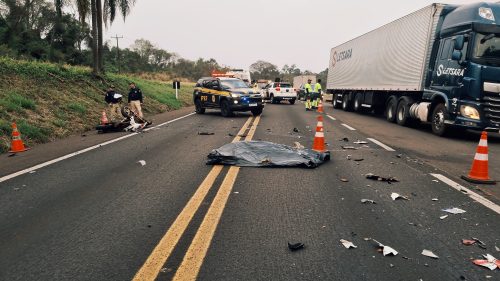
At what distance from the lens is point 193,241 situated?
12.2ft

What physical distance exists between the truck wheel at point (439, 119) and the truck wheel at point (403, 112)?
5.89ft

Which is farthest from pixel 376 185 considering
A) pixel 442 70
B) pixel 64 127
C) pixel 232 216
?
pixel 64 127

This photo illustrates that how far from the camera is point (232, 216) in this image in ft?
14.5

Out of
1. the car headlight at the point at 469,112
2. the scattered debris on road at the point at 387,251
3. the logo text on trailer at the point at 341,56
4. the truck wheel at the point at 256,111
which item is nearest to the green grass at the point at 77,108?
the truck wheel at the point at 256,111

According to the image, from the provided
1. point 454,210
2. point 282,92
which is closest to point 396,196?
point 454,210

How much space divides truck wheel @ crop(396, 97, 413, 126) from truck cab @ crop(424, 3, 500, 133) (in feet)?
8.61

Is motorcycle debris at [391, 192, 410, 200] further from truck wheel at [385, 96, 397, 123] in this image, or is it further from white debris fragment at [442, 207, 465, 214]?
truck wheel at [385, 96, 397, 123]

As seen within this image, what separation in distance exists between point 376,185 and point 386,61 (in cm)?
1256

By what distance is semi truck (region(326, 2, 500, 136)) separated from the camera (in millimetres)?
10609

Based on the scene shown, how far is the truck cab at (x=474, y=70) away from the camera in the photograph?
34.5ft

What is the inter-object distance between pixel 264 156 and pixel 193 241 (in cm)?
396

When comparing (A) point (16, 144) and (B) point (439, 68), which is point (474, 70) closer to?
(B) point (439, 68)

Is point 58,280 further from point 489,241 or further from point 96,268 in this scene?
point 489,241

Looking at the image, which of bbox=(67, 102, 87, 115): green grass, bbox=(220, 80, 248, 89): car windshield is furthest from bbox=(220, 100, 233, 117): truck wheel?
bbox=(67, 102, 87, 115): green grass
